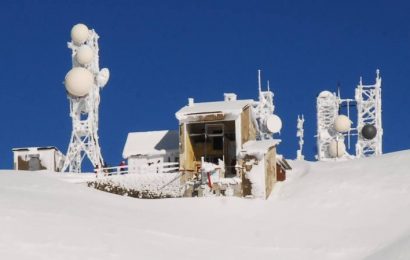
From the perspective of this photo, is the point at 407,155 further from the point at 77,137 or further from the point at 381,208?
the point at 77,137

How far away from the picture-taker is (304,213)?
28.0 m

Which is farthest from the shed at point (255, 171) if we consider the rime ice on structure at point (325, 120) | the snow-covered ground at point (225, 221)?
the rime ice on structure at point (325, 120)

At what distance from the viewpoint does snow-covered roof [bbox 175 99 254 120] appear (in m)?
34.5

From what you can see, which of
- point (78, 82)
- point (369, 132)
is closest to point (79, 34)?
point (78, 82)

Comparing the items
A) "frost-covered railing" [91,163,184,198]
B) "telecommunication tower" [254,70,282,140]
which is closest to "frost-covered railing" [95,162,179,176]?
"frost-covered railing" [91,163,184,198]

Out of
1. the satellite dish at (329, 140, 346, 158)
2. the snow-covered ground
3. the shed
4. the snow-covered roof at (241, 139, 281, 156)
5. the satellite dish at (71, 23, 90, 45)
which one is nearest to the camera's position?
the snow-covered ground

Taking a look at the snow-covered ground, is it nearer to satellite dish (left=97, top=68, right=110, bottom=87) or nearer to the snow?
the snow

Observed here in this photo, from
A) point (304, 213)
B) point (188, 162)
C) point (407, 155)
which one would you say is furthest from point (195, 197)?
point (407, 155)

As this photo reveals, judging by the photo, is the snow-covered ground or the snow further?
the snow

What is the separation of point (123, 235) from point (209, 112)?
49.8ft

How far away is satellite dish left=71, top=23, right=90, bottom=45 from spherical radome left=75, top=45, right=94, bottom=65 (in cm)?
157

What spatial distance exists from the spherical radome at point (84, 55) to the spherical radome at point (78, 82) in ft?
7.63

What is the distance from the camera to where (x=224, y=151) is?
37719 millimetres

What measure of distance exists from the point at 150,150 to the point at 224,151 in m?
4.90
